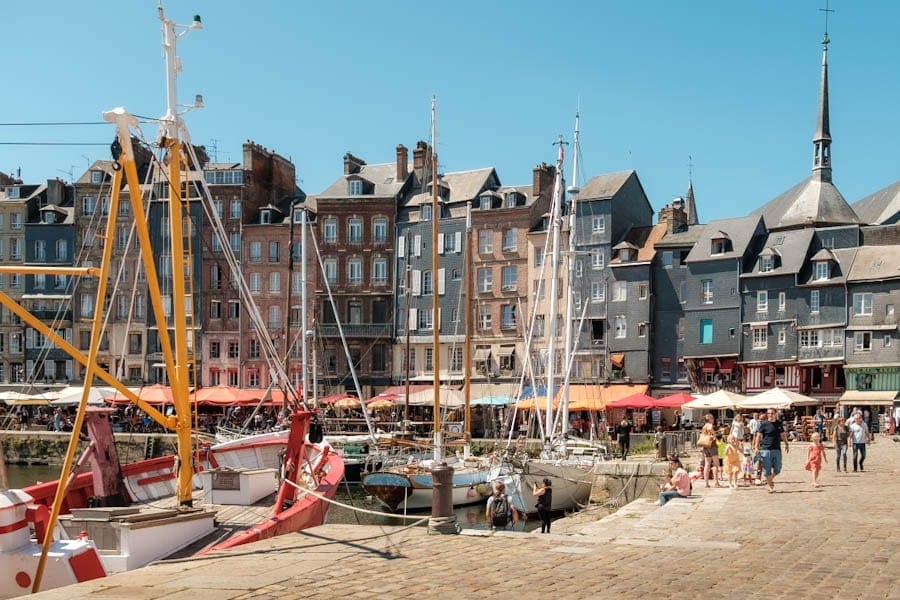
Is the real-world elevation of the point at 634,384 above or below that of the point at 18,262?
below

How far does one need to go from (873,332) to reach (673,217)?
13976 millimetres

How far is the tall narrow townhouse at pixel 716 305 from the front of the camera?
181 ft

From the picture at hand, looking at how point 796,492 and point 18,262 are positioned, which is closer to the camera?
point 796,492

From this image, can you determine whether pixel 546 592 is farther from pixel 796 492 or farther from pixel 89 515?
pixel 796 492

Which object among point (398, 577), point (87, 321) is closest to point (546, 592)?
point (398, 577)

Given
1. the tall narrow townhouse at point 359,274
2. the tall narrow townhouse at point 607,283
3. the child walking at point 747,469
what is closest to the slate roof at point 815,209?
the tall narrow townhouse at point 607,283

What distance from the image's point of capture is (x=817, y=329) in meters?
52.7

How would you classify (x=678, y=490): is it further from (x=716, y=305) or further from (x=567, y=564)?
(x=716, y=305)

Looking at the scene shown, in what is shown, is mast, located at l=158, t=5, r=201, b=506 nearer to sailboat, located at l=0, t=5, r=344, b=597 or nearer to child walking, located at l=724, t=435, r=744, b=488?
sailboat, located at l=0, t=5, r=344, b=597

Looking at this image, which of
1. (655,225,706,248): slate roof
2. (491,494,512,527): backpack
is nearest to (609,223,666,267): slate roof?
(655,225,706,248): slate roof

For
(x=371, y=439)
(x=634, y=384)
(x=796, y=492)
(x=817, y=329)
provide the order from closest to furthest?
(x=796, y=492) < (x=371, y=439) < (x=817, y=329) < (x=634, y=384)

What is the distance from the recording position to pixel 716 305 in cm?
5566

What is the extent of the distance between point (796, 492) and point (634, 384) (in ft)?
122

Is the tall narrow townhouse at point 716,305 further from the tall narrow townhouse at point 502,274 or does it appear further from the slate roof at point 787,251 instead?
the tall narrow townhouse at point 502,274
